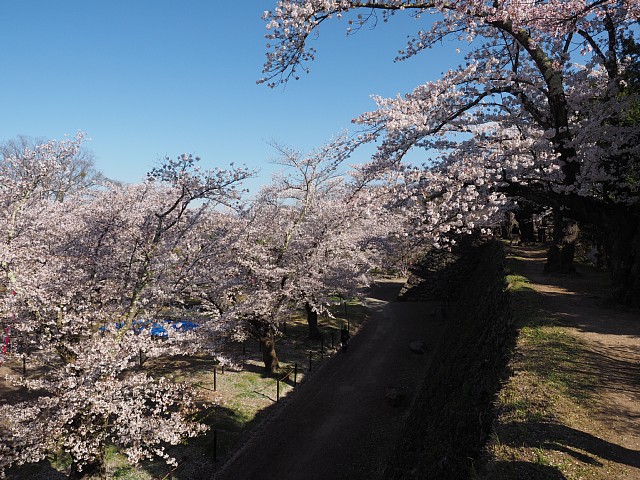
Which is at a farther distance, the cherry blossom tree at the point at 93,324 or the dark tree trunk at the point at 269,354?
the dark tree trunk at the point at 269,354

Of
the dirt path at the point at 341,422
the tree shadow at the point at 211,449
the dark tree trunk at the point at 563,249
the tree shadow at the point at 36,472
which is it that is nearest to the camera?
the tree shadow at the point at 36,472

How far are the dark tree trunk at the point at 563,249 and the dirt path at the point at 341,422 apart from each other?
26.5 feet

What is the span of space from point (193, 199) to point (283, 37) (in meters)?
4.94

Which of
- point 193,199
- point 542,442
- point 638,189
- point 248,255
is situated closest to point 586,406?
point 542,442

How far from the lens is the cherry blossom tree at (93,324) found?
345 inches

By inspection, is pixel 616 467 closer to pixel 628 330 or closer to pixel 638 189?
pixel 628 330

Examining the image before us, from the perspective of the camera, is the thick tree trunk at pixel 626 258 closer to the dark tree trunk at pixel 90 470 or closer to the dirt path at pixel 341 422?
the dirt path at pixel 341 422

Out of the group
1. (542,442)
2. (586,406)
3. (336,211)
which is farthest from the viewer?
(336,211)

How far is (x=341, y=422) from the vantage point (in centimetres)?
1441

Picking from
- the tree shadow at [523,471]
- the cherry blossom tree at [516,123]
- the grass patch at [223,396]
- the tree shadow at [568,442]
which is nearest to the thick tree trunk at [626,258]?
the cherry blossom tree at [516,123]

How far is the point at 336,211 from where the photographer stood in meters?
20.6

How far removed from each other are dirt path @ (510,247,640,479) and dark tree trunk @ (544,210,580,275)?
75 cm

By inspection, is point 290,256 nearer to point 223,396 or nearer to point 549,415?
point 223,396

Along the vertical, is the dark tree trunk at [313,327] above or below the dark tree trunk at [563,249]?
below
